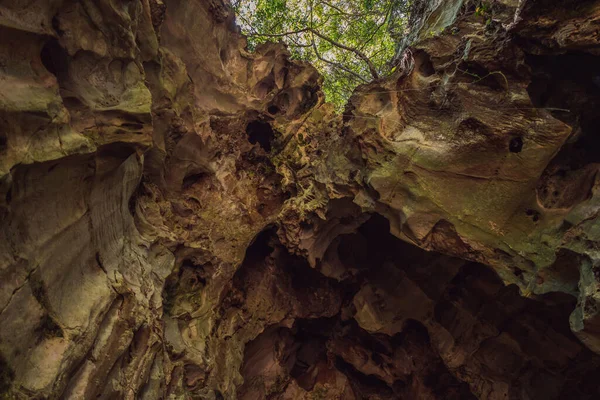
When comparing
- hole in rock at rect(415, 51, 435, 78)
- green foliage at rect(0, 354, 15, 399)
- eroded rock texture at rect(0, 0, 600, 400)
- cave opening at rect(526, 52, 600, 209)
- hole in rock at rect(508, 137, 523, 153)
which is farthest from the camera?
hole in rock at rect(415, 51, 435, 78)

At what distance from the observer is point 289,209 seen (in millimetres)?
6820

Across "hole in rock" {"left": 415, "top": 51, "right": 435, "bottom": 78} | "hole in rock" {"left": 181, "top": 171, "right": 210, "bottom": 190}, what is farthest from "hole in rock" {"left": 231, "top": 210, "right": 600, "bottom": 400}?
"hole in rock" {"left": 415, "top": 51, "right": 435, "bottom": 78}

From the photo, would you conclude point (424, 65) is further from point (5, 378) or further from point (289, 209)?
point (5, 378)

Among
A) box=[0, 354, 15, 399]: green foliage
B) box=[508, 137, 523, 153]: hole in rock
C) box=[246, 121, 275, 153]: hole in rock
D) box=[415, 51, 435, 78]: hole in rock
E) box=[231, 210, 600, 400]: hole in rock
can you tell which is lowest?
box=[0, 354, 15, 399]: green foliage

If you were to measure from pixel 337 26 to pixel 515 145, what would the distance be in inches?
300

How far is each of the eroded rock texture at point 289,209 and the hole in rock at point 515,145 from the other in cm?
4

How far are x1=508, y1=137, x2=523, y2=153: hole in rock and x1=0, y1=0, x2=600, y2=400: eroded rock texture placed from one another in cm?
4

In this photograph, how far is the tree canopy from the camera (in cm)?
991

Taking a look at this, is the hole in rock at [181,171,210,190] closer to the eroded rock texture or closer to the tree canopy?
the eroded rock texture

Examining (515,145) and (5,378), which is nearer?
(5,378)

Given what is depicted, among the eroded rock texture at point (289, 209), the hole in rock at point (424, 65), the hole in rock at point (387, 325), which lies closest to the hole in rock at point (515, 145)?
the eroded rock texture at point (289, 209)

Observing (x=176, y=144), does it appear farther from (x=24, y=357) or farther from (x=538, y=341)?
(x=538, y=341)

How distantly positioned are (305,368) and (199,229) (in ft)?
16.5

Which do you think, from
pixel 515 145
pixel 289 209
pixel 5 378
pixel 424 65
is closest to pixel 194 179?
pixel 289 209
